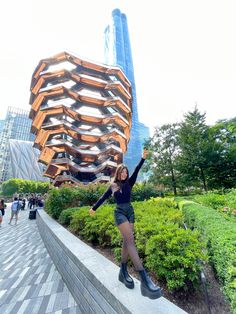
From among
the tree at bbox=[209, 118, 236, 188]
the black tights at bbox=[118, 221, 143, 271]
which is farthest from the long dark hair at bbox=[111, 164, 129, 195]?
the tree at bbox=[209, 118, 236, 188]

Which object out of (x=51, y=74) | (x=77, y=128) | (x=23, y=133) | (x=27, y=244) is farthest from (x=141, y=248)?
(x=23, y=133)

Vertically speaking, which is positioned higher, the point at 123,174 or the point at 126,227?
the point at 123,174

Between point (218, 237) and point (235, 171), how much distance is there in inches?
762

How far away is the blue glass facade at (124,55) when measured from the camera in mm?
140375

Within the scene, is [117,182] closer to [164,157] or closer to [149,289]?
[149,289]

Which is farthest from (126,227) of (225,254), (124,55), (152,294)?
(124,55)

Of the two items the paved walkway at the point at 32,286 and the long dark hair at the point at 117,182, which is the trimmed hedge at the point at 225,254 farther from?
the paved walkway at the point at 32,286

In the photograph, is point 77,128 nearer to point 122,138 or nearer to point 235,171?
point 122,138

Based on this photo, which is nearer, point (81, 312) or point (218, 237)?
point (218, 237)

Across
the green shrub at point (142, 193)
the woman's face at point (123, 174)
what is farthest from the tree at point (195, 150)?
the woman's face at point (123, 174)

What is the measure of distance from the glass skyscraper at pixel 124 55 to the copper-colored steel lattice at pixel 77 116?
92.1 m

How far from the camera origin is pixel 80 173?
46.2 metres

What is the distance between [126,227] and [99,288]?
3.29 ft

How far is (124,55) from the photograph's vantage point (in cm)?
14925
